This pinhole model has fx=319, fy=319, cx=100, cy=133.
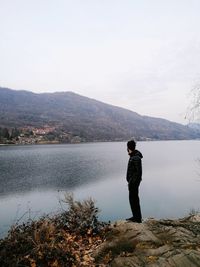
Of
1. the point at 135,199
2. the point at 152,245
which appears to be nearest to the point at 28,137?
the point at 135,199

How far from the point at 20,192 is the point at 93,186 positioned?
8.20m

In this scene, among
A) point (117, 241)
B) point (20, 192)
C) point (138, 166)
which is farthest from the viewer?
point (20, 192)

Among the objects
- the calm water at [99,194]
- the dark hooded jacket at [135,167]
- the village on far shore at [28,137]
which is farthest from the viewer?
the village on far shore at [28,137]

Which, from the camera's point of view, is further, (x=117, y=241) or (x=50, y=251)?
(x=117, y=241)

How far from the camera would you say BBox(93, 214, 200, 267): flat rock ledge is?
679 centimetres

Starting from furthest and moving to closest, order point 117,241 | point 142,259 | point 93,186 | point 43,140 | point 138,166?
point 43,140 < point 93,186 < point 138,166 < point 117,241 < point 142,259

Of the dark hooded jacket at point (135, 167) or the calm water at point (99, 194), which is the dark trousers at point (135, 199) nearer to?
the dark hooded jacket at point (135, 167)

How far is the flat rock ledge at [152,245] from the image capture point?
22.3ft

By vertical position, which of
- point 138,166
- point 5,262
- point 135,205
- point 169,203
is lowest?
point 169,203

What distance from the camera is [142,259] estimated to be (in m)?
7.02

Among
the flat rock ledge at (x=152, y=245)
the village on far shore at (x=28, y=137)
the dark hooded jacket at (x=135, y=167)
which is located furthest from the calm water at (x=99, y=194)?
the village on far shore at (x=28, y=137)

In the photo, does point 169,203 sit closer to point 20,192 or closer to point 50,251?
point 20,192

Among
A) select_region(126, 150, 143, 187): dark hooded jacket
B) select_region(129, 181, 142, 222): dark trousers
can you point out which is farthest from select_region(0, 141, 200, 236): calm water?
select_region(126, 150, 143, 187): dark hooded jacket

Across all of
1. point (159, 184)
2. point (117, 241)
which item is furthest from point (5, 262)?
point (159, 184)
